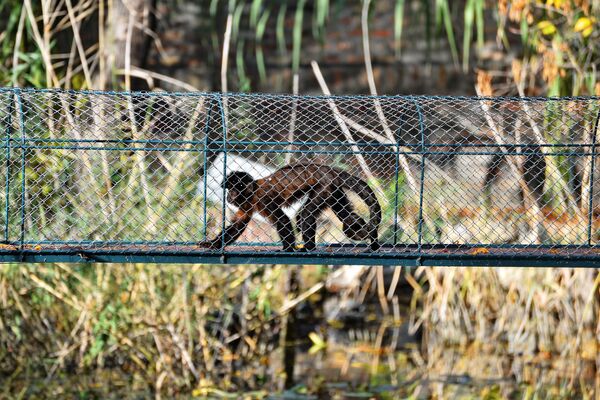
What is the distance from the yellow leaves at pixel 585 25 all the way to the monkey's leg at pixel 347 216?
235 centimetres

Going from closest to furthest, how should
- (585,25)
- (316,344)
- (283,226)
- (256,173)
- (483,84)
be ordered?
(283,226) → (585,25) → (256,173) → (483,84) → (316,344)

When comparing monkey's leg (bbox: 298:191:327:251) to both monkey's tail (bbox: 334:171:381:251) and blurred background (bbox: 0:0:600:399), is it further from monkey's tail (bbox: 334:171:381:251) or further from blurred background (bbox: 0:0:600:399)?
blurred background (bbox: 0:0:600:399)

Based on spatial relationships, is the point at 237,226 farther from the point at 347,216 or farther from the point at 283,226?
the point at 347,216

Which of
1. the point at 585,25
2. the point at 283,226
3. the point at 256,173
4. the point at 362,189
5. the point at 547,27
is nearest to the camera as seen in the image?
the point at 283,226

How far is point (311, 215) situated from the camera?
618cm

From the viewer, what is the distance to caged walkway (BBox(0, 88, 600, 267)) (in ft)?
18.6

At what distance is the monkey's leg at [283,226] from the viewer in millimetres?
5883

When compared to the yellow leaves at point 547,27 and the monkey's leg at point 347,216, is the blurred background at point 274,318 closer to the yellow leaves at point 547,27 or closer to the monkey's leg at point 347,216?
the yellow leaves at point 547,27

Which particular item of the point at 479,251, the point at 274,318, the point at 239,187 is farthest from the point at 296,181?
the point at 274,318

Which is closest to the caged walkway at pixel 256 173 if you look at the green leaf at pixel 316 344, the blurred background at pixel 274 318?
the blurred background at pixel 274 318

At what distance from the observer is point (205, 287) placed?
7.77m

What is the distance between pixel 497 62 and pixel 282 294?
4.44 m

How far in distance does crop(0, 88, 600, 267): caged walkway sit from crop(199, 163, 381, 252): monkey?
102 mm

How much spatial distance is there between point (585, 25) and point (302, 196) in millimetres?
2605
